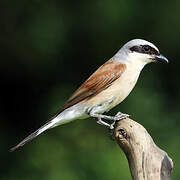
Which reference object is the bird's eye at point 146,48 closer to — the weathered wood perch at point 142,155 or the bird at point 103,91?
the bird at point 103,91

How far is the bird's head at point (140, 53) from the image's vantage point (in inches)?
186

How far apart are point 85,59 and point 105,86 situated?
1781 mm

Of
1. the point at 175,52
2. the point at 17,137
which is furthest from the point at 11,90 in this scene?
the point at 175,52

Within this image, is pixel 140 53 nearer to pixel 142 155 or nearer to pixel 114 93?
pixel 114 93

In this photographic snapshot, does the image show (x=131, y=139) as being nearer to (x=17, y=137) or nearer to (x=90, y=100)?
(x=90, y=100)

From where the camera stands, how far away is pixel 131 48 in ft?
15.9

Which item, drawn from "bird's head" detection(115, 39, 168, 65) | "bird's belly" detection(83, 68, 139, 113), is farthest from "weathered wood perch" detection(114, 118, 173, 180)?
"bird's head" detection(115, 39, 168, 65)

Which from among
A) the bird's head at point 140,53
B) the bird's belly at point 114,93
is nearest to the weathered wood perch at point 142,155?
the bird's belly at point 114,93

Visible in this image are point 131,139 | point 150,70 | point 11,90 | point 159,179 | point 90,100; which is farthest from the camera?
point 11,90

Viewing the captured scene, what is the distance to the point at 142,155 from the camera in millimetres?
3381

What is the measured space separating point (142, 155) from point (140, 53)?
5.25ft

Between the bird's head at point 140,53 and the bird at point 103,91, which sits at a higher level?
the bird's head at point 140,53

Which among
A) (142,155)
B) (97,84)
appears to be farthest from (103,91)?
(142,155)

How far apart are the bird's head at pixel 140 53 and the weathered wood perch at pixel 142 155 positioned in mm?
1237
